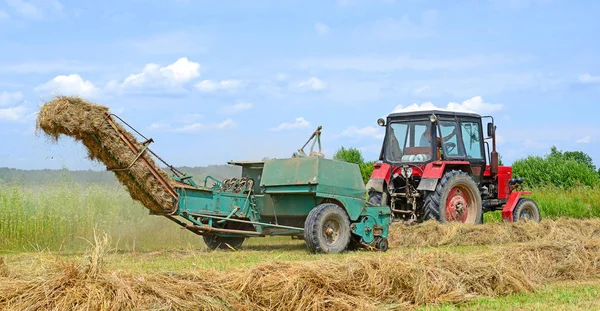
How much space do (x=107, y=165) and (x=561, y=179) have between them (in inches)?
874

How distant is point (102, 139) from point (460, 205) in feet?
21.7

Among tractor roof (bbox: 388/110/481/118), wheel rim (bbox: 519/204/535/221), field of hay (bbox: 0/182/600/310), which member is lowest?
field of hay (bbox: 0/182/600/310)

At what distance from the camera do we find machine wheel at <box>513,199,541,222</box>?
46.7ft

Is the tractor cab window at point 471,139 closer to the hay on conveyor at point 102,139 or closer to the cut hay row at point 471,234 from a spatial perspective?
the cut hay row at point 471,234

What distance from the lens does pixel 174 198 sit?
1016 cm

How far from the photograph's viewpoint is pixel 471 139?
1392 centimetres

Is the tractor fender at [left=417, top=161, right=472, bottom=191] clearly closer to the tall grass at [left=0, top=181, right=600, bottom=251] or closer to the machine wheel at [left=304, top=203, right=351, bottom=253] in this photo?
the machine wheel at [left=304, top=203, right=351, bottom=253]

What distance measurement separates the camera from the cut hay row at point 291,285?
18.0 feet

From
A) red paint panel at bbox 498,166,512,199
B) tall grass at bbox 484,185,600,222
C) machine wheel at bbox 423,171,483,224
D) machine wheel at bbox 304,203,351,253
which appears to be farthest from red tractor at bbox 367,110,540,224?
tall grass at bbox 484,185,600,222

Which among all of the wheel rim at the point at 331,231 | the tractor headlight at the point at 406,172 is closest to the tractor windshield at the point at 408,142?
the tractor headlight at the point at 406,172

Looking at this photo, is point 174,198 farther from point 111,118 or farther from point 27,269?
point 27,269

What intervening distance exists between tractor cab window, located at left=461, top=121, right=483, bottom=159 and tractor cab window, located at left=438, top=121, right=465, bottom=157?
23cm

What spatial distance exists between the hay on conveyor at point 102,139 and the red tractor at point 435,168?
446 centimetres

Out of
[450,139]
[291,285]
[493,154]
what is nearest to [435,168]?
[450,139]
